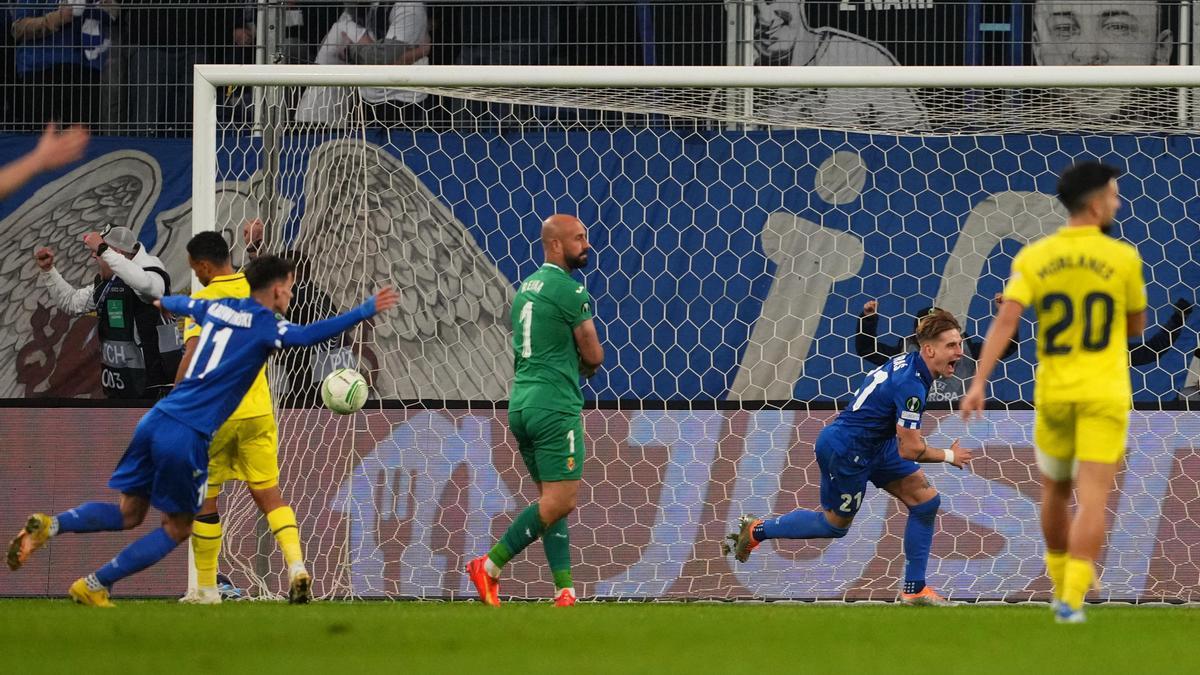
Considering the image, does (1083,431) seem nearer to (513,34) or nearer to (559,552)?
(559,552)

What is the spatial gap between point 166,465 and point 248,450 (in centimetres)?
120

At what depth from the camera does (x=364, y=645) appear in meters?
5.59

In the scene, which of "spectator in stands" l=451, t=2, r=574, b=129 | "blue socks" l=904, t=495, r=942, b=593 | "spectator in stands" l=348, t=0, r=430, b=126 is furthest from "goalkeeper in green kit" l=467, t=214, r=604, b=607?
"spectator in stands" l=348, t=0, r=430, b=126

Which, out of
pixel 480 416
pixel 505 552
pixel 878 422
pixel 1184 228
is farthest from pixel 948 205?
pixel 505 552

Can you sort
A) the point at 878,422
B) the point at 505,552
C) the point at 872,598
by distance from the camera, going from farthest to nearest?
the point at 872,598 → the point at 878,422 → the point at 505,552

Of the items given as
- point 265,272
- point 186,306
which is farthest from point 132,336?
point 265,272

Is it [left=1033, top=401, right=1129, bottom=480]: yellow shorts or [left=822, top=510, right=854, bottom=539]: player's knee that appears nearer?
[left=1033, top=401, right=1129, bottom=480]: yellow shorts

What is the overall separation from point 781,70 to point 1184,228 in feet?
10.1

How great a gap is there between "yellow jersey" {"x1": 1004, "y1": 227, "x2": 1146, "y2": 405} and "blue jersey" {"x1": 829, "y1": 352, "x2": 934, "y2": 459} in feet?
8.56

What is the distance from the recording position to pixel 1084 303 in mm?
6062

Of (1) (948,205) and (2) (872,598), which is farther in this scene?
(1) (948,205)

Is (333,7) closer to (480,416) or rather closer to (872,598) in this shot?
(480,416)

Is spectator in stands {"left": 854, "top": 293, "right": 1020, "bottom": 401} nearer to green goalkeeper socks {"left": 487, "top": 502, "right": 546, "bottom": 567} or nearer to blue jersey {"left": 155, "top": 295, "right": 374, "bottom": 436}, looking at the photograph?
green goalkeeper socks {"left": 487, "top": 502, "right": 546, "bottom": 567}

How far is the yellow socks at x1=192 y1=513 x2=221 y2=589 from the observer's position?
8695 millimetres
